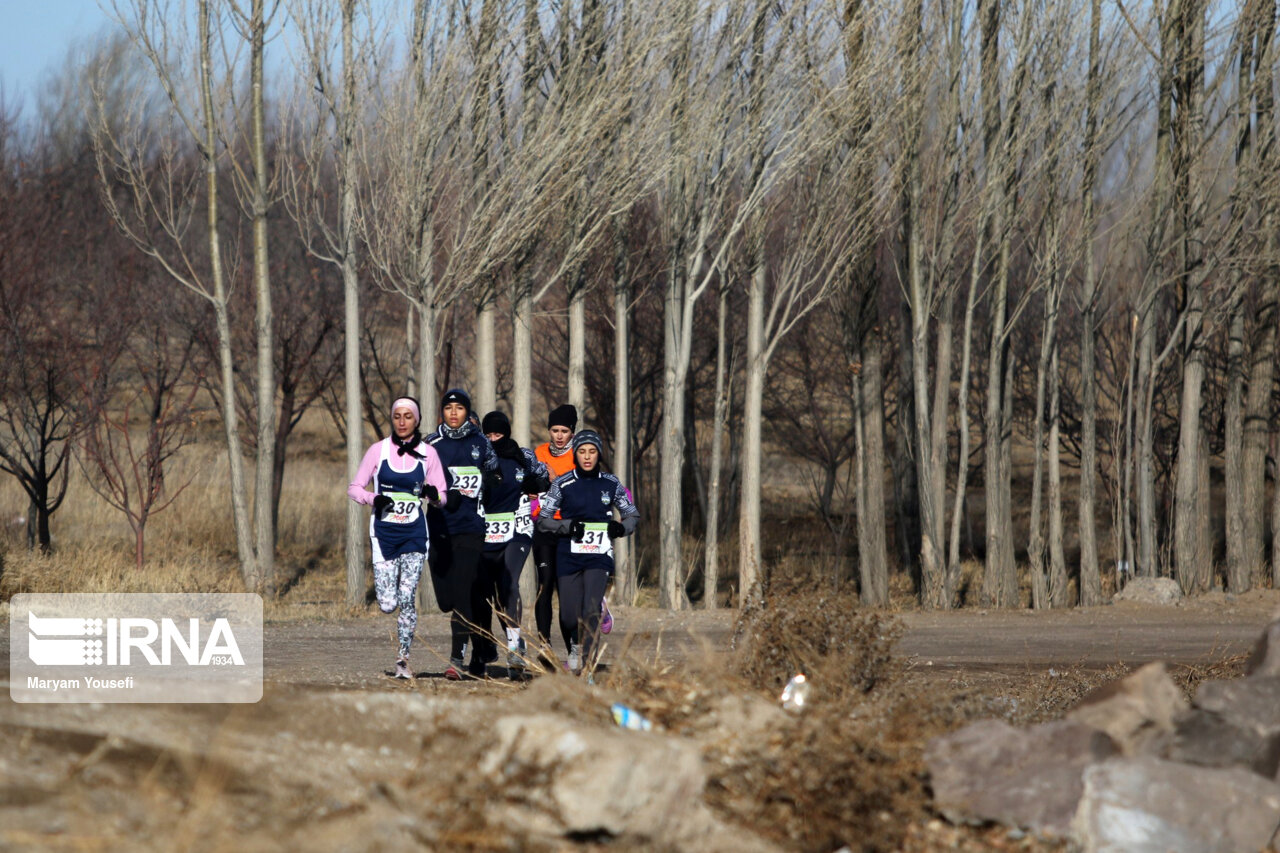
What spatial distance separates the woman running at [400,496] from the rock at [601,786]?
3.21 meters

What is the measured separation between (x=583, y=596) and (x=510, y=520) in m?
0.75

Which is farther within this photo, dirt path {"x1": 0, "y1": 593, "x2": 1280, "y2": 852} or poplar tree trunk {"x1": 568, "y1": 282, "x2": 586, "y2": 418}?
poplar tree trunk {"x1": 568, "y1": 282, "x2": 586, "y2": 418}

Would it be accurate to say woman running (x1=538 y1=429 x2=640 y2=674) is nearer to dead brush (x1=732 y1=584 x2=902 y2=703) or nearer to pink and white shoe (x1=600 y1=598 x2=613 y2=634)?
pink and white shoe (x1=600 y1=598 x2=613 y2=634)

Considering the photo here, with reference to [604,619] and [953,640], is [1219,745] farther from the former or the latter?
[953,640]

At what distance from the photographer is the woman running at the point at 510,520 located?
838 cm

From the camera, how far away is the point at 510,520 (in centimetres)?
844

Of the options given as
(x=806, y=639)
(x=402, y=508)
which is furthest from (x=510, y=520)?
(x=806, y=639)

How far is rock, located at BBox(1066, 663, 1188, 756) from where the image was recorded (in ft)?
18.1

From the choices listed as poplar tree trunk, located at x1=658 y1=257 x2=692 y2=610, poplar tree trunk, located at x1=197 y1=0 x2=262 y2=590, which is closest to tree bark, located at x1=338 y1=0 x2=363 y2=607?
poplar tree trunk, located at x1=197 y1=0 x2=262 y2=590

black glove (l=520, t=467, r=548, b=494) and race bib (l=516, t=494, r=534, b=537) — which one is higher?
black glove (l=520, t=467, r=548, b=494)

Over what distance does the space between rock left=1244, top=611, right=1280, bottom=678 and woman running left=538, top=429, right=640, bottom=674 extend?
12.4 ft

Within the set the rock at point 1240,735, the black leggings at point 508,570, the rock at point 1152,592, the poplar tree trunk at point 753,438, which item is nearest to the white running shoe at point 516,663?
the black leggings at point 508,570

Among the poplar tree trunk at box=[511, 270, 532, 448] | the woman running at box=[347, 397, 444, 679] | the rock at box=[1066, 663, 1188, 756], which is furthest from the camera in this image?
the poplar tree trunk at box=[511, 270, 532, 448]

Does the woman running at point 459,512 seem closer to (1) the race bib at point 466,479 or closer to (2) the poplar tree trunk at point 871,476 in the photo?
(1) the race bib at point 466,479
